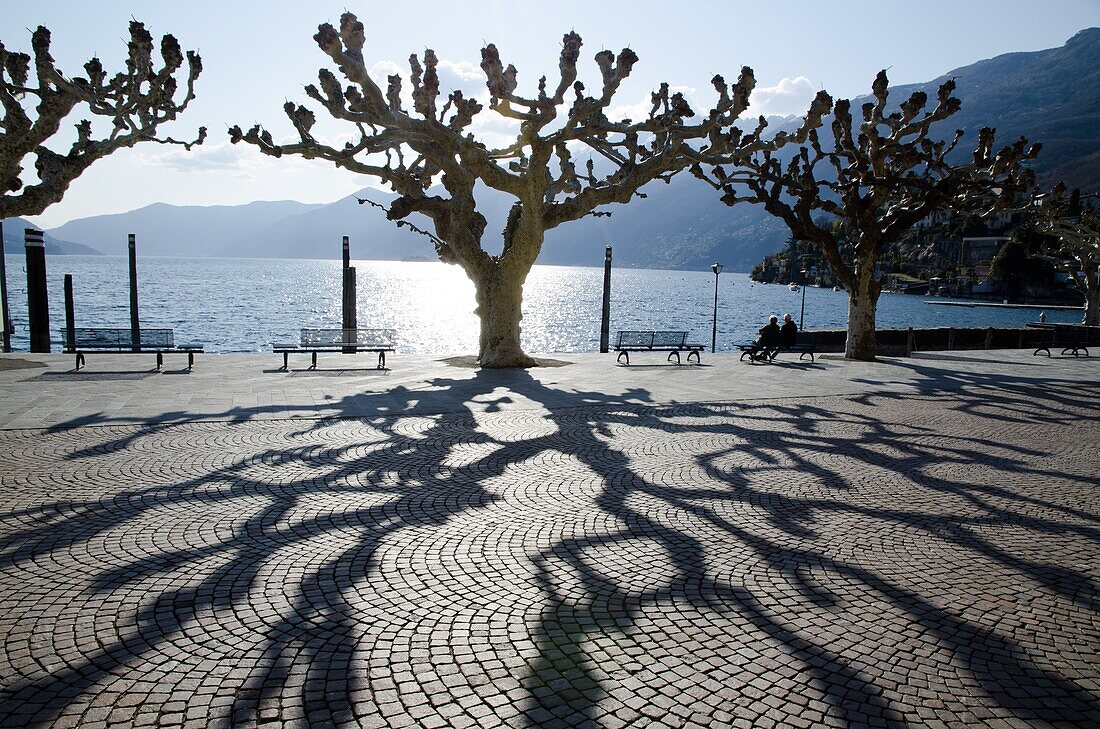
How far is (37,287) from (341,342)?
9.23m

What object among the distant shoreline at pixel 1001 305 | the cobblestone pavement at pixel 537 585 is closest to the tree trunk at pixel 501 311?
the cobblestone pavement at pixel 537 585

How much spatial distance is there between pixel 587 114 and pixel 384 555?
14.8 meters

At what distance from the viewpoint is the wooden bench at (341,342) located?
1742cm

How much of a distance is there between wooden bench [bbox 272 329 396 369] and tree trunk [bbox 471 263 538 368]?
2.74m

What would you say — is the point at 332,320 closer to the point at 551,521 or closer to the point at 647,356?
the point at 647,356

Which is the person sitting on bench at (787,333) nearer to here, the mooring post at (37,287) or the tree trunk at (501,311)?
the tree trunk at (501,311)

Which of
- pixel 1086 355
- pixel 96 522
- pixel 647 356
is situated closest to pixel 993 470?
pixel 96 522

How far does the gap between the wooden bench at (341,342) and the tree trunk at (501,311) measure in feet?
9.00

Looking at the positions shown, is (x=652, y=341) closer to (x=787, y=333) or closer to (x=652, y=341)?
(x=652, y=341)

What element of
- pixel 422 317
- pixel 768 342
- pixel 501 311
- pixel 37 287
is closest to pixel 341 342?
pixel 501 311

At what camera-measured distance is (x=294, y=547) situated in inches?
212

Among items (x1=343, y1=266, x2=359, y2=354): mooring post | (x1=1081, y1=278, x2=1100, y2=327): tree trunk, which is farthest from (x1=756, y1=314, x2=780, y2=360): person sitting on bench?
(x1=1081, y1=278, x2=1100, y2=327): tree trunk

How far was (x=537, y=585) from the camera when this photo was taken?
4.82m

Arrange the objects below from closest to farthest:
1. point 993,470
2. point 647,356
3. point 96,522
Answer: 1. point 96,522
2. point 993,470
3. point 647,356
